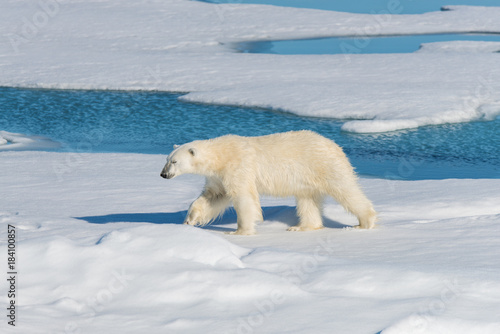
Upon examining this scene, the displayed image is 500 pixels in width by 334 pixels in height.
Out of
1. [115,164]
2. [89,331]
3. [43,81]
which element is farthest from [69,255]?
[43,81]

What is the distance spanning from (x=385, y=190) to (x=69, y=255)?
3.76 m

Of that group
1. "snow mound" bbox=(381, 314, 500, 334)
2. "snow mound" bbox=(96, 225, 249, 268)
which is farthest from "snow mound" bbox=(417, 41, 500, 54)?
"snow mound" bbox=(381, 314, 500, 334)

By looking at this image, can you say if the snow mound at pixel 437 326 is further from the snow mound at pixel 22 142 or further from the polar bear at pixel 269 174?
the snow mound at pixel 22 142

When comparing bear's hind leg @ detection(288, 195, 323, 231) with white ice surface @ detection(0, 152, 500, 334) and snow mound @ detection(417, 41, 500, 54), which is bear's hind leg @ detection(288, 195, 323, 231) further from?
snow mound @ detection(417, 41, 500, 54)

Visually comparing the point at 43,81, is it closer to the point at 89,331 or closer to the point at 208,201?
the point at 208,201

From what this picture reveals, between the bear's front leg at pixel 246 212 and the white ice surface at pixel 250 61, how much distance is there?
18.5 ft

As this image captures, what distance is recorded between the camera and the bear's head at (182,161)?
4555 mm

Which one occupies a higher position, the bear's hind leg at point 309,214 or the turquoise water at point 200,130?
the bear's hind leg at point 309,214

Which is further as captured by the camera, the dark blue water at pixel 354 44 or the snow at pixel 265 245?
the dark blue water at pixel 354 44

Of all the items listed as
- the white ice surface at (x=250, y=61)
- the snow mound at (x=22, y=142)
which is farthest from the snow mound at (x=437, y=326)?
the snow mound at (x=22, y=142)

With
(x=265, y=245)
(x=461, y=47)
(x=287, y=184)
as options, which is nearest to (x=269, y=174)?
(x=287, y=184)

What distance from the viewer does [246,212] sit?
4.45 meters

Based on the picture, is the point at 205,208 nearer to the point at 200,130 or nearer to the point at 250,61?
the point at 200,130

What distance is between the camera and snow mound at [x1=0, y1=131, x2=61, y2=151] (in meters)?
9.11
